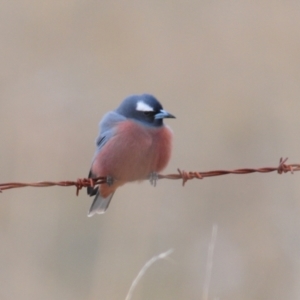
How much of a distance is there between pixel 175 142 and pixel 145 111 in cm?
279

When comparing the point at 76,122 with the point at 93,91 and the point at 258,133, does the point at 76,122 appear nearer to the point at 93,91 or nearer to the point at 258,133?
the point at 93,91

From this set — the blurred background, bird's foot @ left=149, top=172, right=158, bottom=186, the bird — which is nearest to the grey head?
the bird

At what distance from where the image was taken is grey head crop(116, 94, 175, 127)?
4559 millimetres

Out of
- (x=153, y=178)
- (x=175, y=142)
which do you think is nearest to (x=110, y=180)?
(x=153, y=178)

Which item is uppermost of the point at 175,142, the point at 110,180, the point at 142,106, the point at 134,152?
the point at 142,106

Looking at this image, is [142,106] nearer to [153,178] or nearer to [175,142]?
[153,178]

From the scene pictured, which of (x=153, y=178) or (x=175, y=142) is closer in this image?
(x=153, y=178)

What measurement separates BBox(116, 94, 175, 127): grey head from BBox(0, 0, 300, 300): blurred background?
1.98 meters

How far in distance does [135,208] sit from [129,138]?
2.17 meters

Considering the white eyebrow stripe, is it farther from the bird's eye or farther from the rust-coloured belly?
the rust-coloured belly

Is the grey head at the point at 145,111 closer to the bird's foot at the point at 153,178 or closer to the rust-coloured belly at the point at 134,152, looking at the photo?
the rust-coloured belly at the point at 134,152

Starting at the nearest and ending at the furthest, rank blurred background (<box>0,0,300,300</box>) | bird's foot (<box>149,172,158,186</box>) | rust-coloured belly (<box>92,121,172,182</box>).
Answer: rust-coloured belly (<box>92,121,172,182</box>)
bird's foot (<box>149,172,158,186</box>)
blurred background (<box>0,0,300,300</box>)

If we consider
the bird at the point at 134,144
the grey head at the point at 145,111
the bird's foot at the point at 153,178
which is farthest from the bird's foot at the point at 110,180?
the grey head at the point at 145,111

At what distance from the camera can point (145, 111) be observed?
456cm
